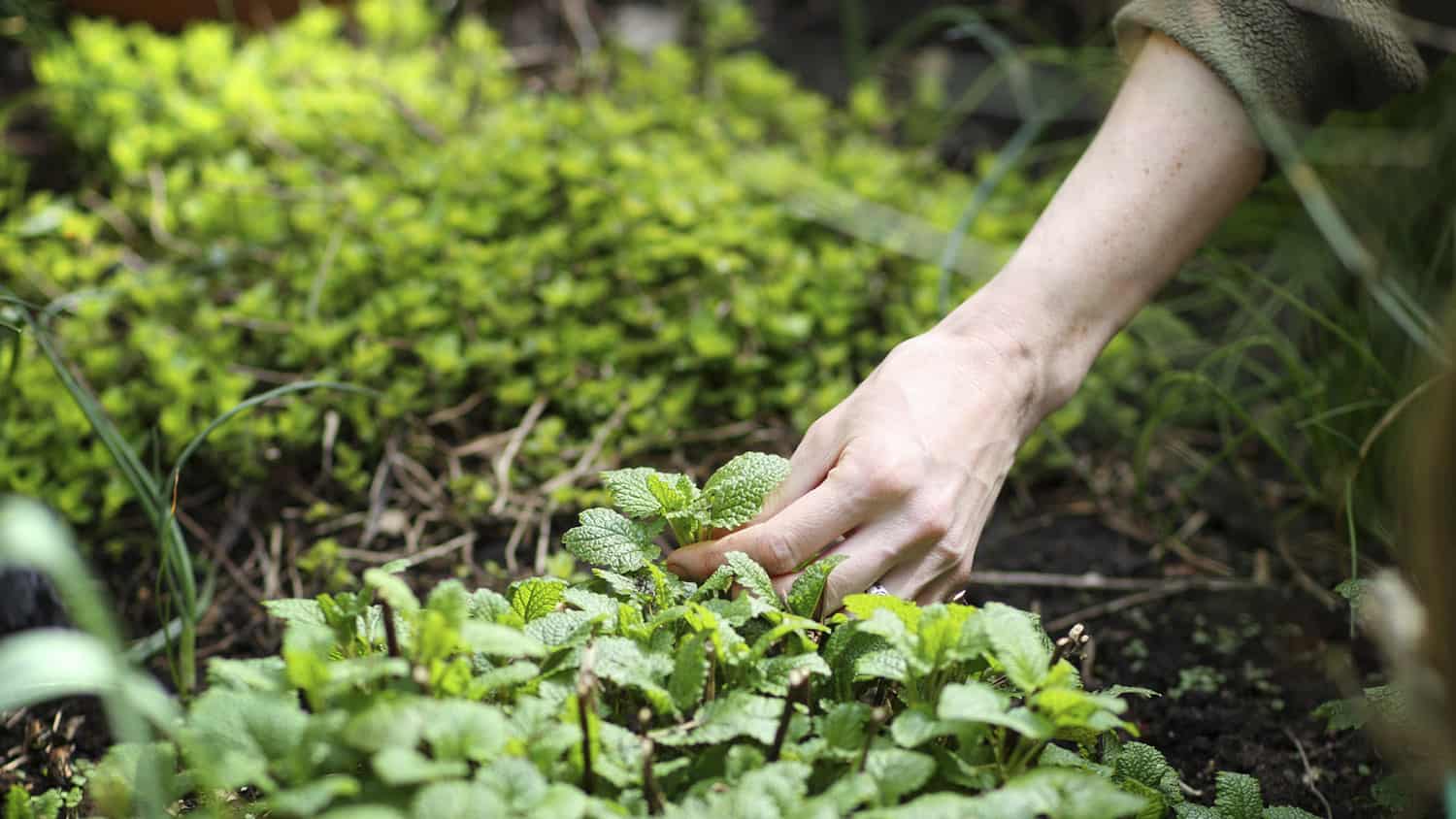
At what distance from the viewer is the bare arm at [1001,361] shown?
126cm

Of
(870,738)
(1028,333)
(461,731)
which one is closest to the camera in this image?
(461,731)

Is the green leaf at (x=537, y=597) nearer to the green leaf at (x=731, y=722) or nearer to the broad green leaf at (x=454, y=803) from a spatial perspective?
the green leaf at (x=731, y=722)

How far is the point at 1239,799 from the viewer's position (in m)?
1.11

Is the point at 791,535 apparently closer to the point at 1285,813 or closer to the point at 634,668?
the point at 634,668

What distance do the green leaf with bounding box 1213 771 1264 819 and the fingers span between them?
1.50 ft

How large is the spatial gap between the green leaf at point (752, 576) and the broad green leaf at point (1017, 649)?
24 centimetres

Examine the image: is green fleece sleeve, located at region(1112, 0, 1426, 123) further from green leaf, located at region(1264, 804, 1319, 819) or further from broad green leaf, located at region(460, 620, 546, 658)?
→ broad green leaf, located at region(460, 620, 546, 658)

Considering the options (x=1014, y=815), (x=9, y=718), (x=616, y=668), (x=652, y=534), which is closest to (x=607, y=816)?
(x=616, y=668)

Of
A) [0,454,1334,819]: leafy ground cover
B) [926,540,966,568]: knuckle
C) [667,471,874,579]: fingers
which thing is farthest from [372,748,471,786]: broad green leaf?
[926,540,966,568]: knuckle

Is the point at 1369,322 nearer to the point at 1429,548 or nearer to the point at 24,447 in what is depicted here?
the point at 1429,548

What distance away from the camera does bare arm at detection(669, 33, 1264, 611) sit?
4.13 ft

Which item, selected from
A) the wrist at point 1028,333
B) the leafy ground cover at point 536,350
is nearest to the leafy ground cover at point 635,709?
the leafy ground cover at point 536,350

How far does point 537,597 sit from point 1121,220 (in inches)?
34.9

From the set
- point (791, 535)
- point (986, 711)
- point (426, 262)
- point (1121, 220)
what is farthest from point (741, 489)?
point (426, 262)
